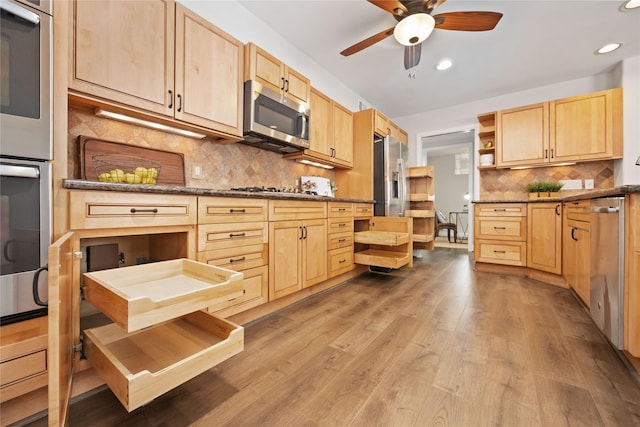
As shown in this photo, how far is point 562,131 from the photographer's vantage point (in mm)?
3262

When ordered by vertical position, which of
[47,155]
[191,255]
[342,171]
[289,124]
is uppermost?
[289,124]

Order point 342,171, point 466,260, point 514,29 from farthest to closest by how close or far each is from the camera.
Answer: point 466,260
point 342,171
point 514,29

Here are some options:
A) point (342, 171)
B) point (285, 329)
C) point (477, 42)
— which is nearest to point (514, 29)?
point (477, 42)

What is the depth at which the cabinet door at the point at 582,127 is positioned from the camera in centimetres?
307

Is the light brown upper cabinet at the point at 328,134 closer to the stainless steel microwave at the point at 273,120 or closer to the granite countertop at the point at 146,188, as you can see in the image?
the stainless steel microwave at the point at 273,120

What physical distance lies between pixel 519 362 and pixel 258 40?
10.4ft

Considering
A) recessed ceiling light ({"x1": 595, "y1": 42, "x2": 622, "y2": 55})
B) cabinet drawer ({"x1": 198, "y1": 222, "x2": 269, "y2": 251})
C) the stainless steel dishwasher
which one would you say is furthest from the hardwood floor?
recessed ceiling light ({"x1": 595, "y1": 42, "x2": 622, "y2": 55})

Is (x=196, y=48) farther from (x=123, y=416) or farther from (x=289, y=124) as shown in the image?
(x=123, y=416)

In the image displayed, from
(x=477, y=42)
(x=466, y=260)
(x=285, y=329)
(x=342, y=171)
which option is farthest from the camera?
(x=466, y=260)

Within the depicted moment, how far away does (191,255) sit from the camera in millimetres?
1367

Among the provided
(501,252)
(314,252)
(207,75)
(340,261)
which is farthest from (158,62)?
(501,252)

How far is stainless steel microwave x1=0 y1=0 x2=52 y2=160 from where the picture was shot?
0.84 metres

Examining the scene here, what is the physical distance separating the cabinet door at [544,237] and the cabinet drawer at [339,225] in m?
2.10

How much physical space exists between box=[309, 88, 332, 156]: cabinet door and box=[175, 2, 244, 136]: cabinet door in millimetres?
959
